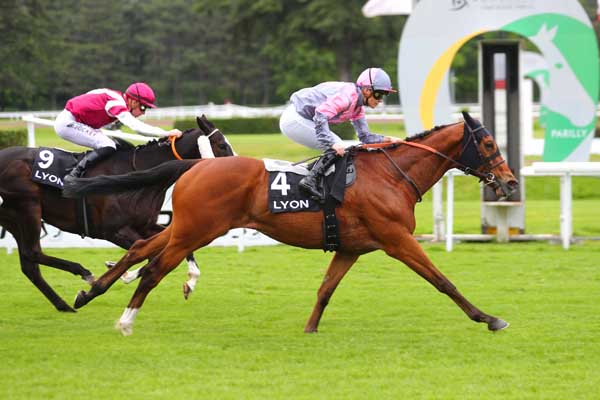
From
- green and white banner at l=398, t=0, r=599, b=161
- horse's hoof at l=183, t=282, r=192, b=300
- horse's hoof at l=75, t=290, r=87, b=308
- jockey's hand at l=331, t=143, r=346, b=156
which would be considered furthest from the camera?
green and white banner at l=398, t=0, r=599, b=161

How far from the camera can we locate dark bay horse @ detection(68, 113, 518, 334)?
678 cm

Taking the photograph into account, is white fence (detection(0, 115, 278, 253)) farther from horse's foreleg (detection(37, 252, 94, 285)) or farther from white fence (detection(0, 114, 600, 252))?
horse's foreleg (detection(37, 252, 94, 285))

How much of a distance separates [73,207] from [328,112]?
7.89ft

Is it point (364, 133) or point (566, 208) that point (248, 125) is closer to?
point (566, 208)

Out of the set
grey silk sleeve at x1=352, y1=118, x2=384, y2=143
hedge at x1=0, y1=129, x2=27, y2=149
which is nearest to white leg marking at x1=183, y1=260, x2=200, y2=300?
grey silk sleeve at x1=352, y1=118, x2=384, y2=143

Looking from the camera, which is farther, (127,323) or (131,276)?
(131,276)

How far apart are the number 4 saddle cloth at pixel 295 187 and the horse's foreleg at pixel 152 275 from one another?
689 millimetres

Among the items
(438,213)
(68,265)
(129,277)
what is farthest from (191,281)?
(438,213)

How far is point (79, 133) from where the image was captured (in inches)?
336

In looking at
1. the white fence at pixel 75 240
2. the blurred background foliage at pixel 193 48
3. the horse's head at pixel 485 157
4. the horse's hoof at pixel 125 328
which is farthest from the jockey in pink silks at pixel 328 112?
the blurred background foliage at pixel 193 48

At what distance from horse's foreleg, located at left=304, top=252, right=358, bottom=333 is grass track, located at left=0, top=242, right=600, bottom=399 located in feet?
0.41

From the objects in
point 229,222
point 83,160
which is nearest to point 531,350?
point 229,222

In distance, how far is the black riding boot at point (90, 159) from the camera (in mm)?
8070

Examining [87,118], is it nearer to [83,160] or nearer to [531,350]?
[83,160]
